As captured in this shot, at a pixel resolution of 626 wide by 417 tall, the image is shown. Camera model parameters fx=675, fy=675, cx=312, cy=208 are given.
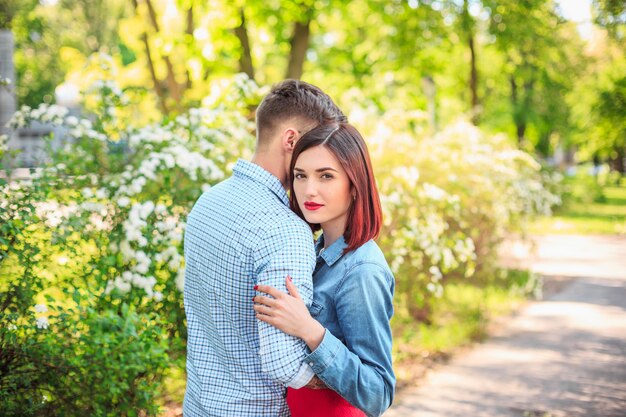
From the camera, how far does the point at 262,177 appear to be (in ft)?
7.70

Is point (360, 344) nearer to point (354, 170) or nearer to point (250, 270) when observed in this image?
point (250, 270)

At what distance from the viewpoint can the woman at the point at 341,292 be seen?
2.10m

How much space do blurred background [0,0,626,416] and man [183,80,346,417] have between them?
1.34 metres

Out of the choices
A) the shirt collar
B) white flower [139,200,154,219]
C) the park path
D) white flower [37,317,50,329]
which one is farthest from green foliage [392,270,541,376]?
the shirt collar

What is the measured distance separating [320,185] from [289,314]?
1.69 ft

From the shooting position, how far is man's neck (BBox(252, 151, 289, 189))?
2.44 meters

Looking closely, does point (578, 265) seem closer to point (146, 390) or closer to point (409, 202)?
point (409, 202)

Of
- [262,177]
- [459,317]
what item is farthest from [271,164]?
[459,317]

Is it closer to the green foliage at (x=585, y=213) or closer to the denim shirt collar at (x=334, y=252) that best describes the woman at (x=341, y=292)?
the denim shirt collar at (x=334, y=252)

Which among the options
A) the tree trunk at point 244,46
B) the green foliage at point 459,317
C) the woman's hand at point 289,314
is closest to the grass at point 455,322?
the green foliage at point 459,317

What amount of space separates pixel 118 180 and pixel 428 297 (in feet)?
14.2

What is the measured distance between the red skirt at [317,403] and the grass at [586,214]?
10.4 m

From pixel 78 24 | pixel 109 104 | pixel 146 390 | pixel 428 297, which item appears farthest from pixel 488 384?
pixel 78 24

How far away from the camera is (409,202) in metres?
6.29
